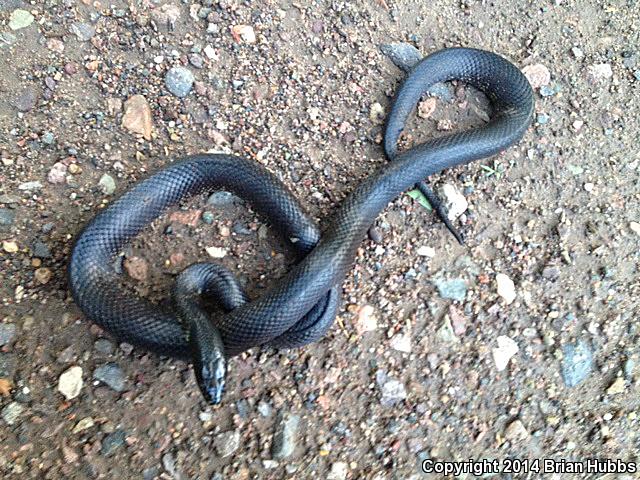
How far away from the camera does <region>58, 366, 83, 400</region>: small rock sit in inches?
150

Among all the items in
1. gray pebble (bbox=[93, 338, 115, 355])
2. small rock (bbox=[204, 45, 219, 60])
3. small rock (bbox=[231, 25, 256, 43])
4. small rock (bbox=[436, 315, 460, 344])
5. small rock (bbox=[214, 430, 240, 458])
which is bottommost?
gray pebble (bbox=[93, 338, 115, 355])

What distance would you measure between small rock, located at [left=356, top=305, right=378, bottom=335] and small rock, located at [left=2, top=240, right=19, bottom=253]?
102 inches

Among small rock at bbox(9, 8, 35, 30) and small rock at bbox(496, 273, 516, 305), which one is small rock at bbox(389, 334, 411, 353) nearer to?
small rock at bbox(496, 273, 516, 305)

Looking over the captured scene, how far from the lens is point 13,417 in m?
3.69

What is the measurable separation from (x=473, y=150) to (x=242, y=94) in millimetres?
2029

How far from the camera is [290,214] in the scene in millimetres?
4285

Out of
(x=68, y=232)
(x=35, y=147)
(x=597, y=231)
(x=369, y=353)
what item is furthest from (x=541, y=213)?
(x=35, y=147)

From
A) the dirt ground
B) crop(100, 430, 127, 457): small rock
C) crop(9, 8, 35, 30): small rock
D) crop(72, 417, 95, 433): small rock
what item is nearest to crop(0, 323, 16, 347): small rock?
the dirt ground

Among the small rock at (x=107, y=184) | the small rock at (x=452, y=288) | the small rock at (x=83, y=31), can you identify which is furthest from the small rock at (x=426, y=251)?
the small rock at (x=83, y=31)

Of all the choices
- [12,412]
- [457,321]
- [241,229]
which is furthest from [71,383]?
[457,321]

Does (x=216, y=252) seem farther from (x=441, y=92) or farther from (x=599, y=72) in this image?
(x=599, y=72)

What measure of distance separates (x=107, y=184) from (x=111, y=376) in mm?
1495

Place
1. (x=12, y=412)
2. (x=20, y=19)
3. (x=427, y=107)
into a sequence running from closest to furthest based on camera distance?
(x=12, y=412) → (x=20, y=19) → (x=427, y=107)

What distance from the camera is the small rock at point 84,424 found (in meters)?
3.71
